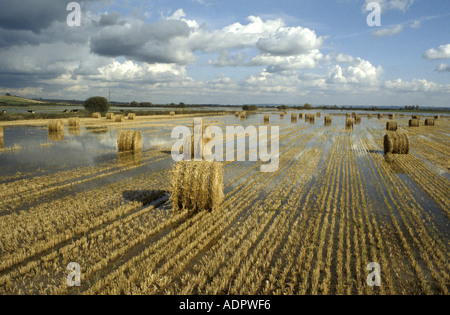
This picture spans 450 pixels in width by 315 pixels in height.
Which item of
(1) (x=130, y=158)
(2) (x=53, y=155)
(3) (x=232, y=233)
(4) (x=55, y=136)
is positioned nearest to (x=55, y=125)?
(4) (x=55, y=136)

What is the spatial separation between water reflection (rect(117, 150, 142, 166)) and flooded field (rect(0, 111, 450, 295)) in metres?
1.93

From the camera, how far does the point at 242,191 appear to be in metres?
10.9

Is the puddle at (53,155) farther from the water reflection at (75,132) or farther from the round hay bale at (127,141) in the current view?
the water reflection at (75,132)

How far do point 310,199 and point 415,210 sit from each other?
10.6ft

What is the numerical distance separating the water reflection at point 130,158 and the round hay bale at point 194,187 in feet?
25.7

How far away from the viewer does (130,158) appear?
17.1 m

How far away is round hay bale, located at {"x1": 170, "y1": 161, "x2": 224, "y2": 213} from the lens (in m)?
8.68

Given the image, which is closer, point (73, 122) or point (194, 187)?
point (194, 187)

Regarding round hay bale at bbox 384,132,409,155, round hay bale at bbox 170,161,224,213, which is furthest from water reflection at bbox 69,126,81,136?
round hay bale at bbox 384,132,409,155

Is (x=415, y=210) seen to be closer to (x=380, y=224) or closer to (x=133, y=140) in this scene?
(x=380, y=224)

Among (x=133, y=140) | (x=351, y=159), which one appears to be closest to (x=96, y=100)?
(x=133, y=140)

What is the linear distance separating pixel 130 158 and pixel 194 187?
384 inches

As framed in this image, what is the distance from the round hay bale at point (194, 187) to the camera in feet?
28.5

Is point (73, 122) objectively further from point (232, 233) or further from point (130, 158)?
point (232, 233)
